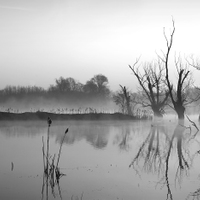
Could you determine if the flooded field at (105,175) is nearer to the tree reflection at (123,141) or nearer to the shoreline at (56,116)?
the tree reflection at (123,141)

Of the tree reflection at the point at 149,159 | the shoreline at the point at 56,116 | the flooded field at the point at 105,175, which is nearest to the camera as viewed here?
the flooded field at the point at 105,175

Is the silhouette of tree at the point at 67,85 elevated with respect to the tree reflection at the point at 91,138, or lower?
elevated

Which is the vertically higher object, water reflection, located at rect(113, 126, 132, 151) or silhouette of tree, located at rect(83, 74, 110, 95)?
silhouette of tree, located at rect(83, 74, 110, 95)

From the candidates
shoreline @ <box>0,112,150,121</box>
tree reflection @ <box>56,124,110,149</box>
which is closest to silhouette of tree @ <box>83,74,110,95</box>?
shoreline @ <box>0,112,150,121</box>

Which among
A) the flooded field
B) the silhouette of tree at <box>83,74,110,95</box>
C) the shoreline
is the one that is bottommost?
the flooded field

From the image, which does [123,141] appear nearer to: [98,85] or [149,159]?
[149,159]

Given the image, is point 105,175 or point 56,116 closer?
point 105,175

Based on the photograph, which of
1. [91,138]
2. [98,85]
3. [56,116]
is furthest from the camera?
[98,85]

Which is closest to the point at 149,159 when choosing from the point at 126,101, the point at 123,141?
the point at 123,141

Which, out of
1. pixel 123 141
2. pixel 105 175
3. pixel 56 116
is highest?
pixel 56 116

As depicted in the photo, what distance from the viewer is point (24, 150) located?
10633mm

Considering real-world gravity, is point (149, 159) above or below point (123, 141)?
below

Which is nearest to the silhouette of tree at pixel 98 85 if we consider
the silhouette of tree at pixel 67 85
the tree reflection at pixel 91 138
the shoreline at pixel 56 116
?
the silhouette of tree at pixel 67 85

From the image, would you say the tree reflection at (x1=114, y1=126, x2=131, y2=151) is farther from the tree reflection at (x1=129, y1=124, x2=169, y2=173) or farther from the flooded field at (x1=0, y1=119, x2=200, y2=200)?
the flooded field at (x1=0, y1=119, x2=200, y2=200)
